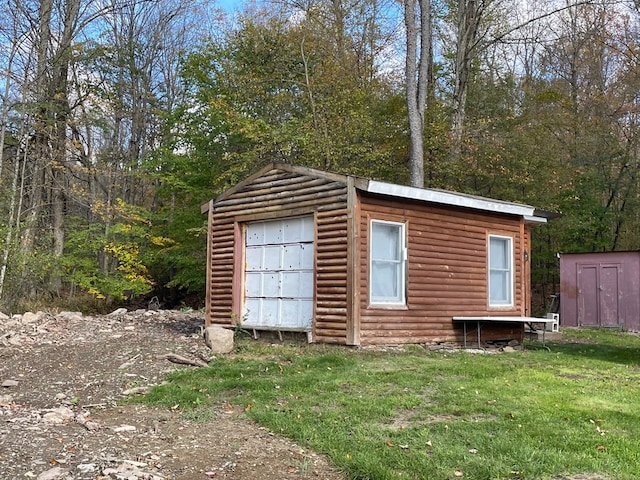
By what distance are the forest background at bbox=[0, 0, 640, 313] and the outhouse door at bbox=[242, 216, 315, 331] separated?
23.2 feet

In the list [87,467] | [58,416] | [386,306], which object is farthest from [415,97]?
[87,467]

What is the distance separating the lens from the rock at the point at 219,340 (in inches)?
389

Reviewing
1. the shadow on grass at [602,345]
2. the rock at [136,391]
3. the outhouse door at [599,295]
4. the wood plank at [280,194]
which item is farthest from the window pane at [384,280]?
the outhouse door at [599,295]

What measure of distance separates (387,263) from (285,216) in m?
1.97

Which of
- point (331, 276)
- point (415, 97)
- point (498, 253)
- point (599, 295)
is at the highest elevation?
point (415, 97)

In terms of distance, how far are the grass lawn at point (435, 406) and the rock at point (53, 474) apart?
1846 millimetres

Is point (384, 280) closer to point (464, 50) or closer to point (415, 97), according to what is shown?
point (415, 97)

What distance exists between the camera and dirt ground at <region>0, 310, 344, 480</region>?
453 centimetres

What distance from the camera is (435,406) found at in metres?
6.29

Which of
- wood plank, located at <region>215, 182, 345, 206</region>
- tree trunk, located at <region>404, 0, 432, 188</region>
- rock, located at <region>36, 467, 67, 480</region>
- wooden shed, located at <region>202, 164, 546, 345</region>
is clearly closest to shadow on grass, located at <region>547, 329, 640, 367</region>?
wooden shed, located at <region>202, 164, 546, 345</region>

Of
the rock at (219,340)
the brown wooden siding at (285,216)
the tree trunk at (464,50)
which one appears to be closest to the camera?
the rock at (219,340)

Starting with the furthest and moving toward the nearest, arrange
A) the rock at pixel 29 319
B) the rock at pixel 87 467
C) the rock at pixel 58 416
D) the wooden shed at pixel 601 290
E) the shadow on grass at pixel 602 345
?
1. the wooden shed at pixel 601 290
2. the rock at pixel 29 319
3. the shadow on grass at pixel 602 345
4. the rock at pixel 58 416
5. the rock at pixel 87 467

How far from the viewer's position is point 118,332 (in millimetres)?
12312

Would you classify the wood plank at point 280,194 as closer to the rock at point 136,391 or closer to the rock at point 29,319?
the rock at point 136,391
